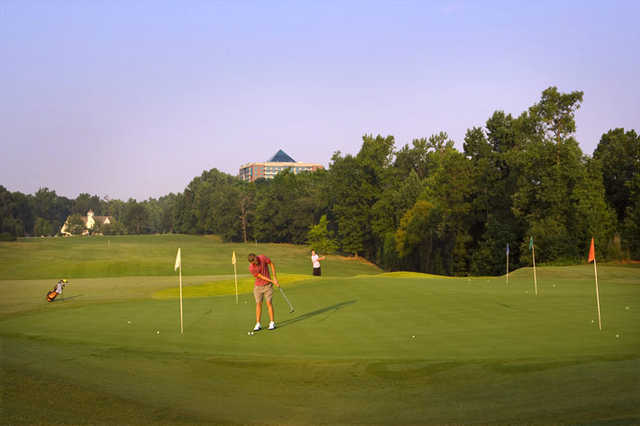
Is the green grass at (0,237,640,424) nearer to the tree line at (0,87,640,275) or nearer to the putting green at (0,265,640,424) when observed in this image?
the putting green at (0,265,640,424)

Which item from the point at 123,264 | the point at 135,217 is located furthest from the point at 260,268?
the point at 135,217

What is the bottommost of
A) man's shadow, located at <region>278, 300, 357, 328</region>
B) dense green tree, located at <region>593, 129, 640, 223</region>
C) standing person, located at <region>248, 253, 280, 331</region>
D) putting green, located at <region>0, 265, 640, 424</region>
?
man's shadow, located at <region>278, 300, 357, 328</region>

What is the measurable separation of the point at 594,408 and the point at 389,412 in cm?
292

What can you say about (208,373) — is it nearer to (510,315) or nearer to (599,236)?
(510,315)

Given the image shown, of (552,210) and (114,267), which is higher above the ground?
(552,210)

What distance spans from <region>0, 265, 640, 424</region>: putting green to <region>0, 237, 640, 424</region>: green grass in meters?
0.04

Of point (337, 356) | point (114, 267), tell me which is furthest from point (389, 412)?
point (114, 267)

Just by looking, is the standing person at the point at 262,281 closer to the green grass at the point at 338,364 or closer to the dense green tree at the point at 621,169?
the green grass at the point at 338,364

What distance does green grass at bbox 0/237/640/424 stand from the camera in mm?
8000

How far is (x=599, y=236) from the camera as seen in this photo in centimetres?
5066

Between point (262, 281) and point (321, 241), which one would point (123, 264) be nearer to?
point (262, 281)

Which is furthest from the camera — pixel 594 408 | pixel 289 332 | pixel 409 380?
pixel 289 332

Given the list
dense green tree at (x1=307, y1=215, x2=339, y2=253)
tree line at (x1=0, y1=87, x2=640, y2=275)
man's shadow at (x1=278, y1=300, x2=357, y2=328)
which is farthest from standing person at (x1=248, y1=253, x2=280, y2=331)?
dense green tree at (x1=307, y1=215, x2=339, y2=253)

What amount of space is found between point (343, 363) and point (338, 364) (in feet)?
0.39
